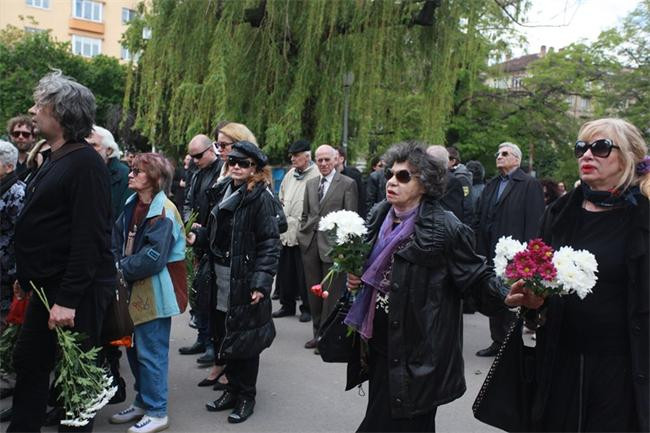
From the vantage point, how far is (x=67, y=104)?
10.9 feet

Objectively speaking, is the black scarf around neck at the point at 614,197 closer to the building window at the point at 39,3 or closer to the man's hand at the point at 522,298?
the man's hand at the point at 522,298

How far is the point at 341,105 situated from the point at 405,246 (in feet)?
32.8

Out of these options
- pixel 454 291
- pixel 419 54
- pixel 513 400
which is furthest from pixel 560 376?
pixel 419 54

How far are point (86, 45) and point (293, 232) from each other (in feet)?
162

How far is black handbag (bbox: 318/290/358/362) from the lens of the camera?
3.52 m

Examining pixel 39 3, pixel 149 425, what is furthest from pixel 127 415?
pixel 39 3

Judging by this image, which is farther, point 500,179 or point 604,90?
point 604,90

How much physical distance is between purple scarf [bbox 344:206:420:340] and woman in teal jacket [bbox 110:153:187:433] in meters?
1.61

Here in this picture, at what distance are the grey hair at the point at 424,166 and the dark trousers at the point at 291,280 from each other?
15.8 feet

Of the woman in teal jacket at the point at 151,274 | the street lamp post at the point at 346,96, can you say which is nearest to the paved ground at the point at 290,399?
the woman in teal jacket at the point at 151,274

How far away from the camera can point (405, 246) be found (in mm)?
3199

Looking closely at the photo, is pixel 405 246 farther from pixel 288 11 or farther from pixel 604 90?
pixel 604 90

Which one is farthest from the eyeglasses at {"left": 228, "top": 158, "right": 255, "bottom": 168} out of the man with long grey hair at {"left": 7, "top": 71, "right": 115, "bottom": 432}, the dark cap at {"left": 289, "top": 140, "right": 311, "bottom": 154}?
the dark cap at {"left": 289, "top": 140, "right": 311, "bottom": 154}

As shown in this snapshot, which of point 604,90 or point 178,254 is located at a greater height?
point 604,90
